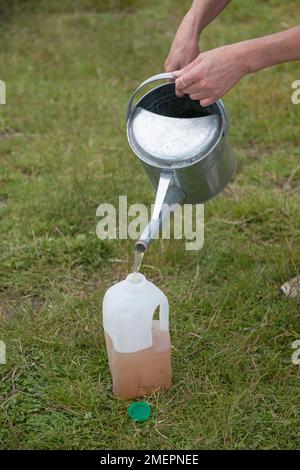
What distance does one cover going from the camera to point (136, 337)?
2176mm

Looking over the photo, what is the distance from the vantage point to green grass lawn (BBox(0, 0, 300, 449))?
221 centimetres

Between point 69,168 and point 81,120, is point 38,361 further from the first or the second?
point 81,120

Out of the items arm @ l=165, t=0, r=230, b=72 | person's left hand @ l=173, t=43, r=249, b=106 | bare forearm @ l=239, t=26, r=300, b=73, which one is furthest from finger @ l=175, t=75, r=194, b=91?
arm @ l=165, t=0, r=230, b=72

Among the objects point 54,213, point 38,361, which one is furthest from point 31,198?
point 38,361

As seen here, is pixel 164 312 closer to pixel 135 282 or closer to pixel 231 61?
pixel 135 282

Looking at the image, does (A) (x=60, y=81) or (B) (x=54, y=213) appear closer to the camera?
(B) (x=54, y=213)

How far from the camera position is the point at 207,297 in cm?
271

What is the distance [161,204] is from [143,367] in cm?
50

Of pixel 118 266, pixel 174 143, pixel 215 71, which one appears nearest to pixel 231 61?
pixel 215 71

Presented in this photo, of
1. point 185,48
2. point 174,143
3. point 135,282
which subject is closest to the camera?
point 135,282

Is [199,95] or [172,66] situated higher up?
[172,66]

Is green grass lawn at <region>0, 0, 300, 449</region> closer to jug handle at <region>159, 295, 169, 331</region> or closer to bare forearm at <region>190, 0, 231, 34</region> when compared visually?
jug handle at <region>159, 295, 169, 331</region>

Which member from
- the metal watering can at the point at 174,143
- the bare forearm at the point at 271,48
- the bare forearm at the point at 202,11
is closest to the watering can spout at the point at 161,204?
the metal watering can at the point at 174,143
